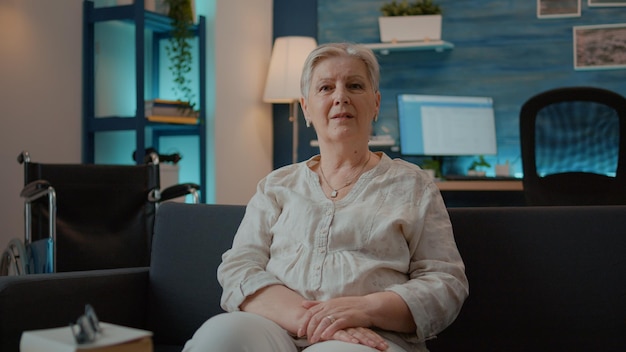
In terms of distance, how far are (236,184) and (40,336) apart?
380 cm

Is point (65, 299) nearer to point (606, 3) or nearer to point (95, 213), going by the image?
point (95, 213)

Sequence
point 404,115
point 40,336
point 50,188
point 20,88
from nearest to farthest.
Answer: point 40,336 < point 50,188 < point 20,88 < point 404,115

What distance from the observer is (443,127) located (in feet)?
15.0

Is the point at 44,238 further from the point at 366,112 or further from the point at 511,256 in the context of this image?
the point at 511,256

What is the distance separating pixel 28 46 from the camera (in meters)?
3.89

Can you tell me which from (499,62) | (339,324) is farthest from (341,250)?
(499,62)

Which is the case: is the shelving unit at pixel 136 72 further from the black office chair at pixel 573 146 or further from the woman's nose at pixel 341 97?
the woman's nose at pixel 341 97

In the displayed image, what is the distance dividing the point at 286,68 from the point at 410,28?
824 millimetres

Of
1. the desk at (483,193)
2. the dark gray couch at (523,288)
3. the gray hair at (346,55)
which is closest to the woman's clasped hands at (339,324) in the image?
the dark gray couch at (523,288)

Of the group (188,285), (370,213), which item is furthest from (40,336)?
(188,285)

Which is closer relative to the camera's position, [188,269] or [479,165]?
[188,269]

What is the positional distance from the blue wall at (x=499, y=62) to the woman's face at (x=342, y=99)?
2731 millimetres

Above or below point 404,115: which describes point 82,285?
below

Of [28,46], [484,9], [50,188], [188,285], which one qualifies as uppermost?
[484,9]
